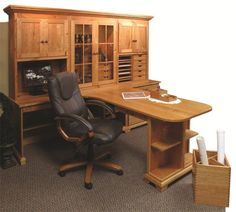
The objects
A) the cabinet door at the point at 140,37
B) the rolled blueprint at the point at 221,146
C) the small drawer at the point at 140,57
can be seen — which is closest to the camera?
the rolled blueprint at the point at 221,146

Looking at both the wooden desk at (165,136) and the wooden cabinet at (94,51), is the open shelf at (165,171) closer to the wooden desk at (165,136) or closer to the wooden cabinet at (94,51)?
the wooden desk at (165,136)

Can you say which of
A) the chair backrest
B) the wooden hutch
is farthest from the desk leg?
the wooden hutch

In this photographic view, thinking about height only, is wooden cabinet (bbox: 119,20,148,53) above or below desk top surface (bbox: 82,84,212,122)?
above

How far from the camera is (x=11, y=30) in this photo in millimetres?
3430

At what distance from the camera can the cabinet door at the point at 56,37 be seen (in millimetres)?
3625

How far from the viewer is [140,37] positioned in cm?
471

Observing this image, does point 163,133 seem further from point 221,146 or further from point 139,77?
point 139,77

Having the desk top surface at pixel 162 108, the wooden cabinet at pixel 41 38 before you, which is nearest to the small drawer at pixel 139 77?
the desk top surface at pixel 162 108

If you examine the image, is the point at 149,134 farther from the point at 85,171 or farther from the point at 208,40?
the point at 208,40

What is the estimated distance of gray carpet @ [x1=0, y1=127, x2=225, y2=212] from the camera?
2.61 metres

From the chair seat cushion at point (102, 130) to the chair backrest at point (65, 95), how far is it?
0.65 ft

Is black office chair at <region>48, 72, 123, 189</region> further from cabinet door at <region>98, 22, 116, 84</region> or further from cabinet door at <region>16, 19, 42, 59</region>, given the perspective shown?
cabinet door at <region>98, 22, 116, 84</region>

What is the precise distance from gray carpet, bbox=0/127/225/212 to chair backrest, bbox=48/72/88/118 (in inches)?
27.6

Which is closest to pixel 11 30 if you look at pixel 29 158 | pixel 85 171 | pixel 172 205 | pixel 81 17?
pixel 81 17
